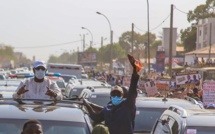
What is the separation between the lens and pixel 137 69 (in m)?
8.94

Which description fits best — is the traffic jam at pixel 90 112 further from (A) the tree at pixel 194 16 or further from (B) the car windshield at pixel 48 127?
(A) the tree at pixel 194 16

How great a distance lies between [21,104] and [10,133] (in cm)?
82

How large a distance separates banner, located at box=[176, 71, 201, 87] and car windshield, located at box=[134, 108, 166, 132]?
14.0m

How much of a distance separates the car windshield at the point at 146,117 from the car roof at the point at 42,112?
4136mm

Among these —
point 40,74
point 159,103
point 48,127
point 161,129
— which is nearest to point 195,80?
point 159,103

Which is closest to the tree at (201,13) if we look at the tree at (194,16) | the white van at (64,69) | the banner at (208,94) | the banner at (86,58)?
the tree at (194,16)

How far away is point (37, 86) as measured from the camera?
377 inches

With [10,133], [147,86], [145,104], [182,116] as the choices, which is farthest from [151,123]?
[147,86]

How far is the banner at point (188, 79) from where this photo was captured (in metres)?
25.8

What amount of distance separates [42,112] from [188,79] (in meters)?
18.9

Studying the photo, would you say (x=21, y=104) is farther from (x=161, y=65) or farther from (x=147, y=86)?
(x=161, y=65)

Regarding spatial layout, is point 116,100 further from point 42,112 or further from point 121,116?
point 42,112

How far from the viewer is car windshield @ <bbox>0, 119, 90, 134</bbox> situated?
23.1 feet

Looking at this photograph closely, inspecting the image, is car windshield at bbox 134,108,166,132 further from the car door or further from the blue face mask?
the blue face mask
